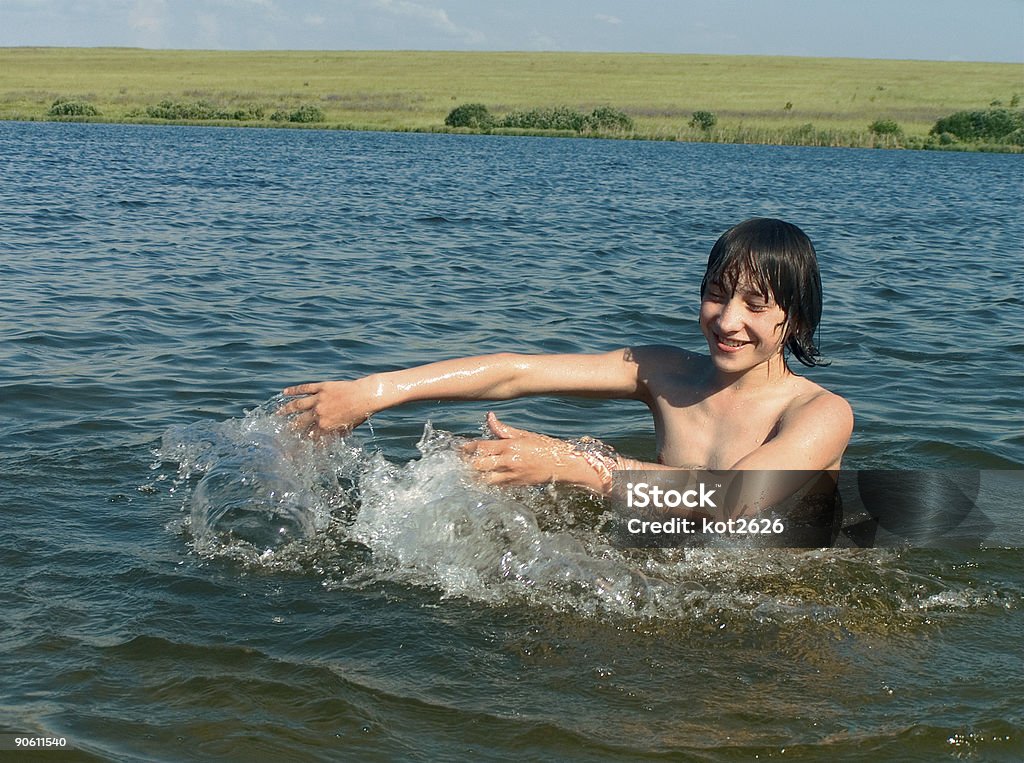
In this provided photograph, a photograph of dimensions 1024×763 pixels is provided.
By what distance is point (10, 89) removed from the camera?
80.5 meters

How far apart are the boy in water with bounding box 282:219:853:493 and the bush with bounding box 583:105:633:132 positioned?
59.2 m

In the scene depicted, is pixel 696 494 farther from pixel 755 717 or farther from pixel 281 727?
pixel 281 727

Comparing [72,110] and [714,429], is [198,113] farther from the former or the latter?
[714,429]

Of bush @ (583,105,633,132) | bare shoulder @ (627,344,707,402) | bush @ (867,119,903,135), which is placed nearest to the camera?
bare shoulder @ (627,344,707,402)

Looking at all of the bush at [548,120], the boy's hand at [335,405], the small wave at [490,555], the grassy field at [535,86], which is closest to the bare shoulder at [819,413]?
the small wave at [490,555]

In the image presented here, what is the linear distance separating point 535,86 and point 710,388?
3457 inches

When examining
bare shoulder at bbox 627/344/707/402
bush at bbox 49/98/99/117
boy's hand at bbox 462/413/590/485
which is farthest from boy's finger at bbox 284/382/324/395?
bush at bbox 49/98/99/117

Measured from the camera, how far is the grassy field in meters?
68.9

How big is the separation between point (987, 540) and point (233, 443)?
359 cm

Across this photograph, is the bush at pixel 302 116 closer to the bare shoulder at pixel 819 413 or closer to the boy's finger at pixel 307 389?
the boy's finger at pixel 307 389

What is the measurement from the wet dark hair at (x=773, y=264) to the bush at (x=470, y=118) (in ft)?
204

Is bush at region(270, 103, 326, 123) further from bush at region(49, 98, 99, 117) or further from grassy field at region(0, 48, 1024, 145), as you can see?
bush at region(49, 98, 99, 117)

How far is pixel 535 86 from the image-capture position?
294 ft

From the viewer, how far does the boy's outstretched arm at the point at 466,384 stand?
4.24 meters
